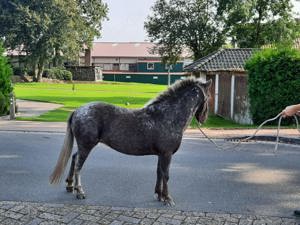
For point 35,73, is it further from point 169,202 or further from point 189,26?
Answer: point 169,202

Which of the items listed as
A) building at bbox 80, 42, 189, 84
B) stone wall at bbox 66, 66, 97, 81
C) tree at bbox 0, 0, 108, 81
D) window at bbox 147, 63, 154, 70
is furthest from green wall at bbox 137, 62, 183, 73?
tree at bbox 0, 0, 108, 81

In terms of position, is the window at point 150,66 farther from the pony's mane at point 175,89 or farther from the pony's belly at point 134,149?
the pony's belly at point 134,149

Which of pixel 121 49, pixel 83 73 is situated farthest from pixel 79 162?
pixel 121 49

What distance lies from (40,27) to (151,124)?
2035 inches

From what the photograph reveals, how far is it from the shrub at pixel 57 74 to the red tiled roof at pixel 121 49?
2096 centimetres

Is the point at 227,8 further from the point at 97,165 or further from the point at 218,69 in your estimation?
the point at 97,165

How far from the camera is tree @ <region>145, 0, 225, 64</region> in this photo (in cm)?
4309

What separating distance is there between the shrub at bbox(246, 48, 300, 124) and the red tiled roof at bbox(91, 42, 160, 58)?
6315 centimetres

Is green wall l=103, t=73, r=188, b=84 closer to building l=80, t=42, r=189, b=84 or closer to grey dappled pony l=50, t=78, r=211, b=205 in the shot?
building l=80, t=42, r=189, b=84

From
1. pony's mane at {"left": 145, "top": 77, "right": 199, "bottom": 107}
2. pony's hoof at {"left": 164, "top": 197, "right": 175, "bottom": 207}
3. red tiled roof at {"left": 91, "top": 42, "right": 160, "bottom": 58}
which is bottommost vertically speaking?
pony's hoof at {"left": 164, "top": 197, "right": 175, "bottom": 207}

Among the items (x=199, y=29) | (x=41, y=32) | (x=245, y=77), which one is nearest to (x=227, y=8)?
(x=199, y=29)

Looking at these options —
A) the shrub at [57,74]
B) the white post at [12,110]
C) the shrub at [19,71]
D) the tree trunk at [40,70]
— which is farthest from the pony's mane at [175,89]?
the shrub at [19,71]

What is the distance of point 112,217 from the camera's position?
5.61m

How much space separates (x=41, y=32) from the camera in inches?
2170
